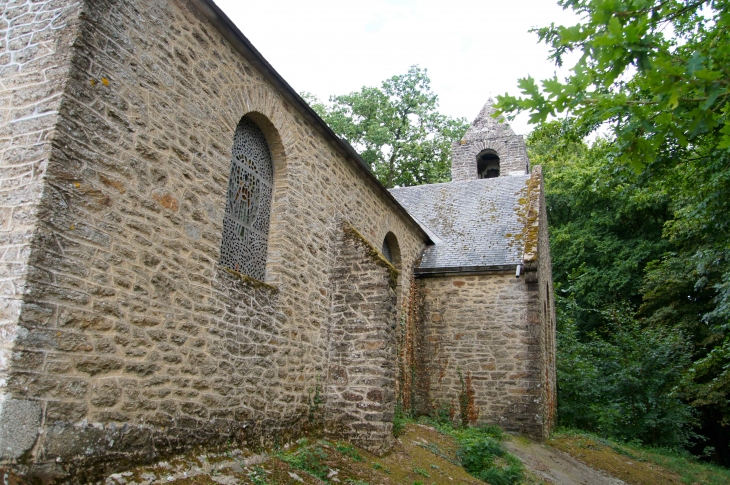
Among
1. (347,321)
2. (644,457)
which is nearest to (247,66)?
(347,321)

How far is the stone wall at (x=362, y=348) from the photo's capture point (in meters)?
7.92

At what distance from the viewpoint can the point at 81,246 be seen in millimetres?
4250

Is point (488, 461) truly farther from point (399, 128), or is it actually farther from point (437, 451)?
point (399, 128)

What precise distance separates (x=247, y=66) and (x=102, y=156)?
2.78 m

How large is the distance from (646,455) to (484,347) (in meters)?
5.06

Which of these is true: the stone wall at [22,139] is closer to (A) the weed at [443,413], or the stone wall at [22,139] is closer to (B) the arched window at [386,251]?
(B) the arched window at [386,251]

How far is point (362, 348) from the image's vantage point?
830 cm

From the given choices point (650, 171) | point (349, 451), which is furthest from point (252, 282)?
point (650, 171)

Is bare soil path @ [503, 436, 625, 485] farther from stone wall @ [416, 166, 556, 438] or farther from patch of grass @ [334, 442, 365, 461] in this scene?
patch of grass @ [334, 442, 365, 461]

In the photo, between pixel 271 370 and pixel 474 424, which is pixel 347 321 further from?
pixel 474 424

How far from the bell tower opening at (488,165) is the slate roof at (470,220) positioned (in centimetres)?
312

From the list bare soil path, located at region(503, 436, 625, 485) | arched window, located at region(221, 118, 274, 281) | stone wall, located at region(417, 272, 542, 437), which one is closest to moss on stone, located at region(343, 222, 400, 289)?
arched window, located at region(221, 118, 274, 281)

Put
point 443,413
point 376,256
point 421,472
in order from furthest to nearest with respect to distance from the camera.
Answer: point 443,413 → point 376,256 → point 421,472

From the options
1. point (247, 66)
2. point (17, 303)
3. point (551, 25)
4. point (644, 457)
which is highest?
point (551, 25)
